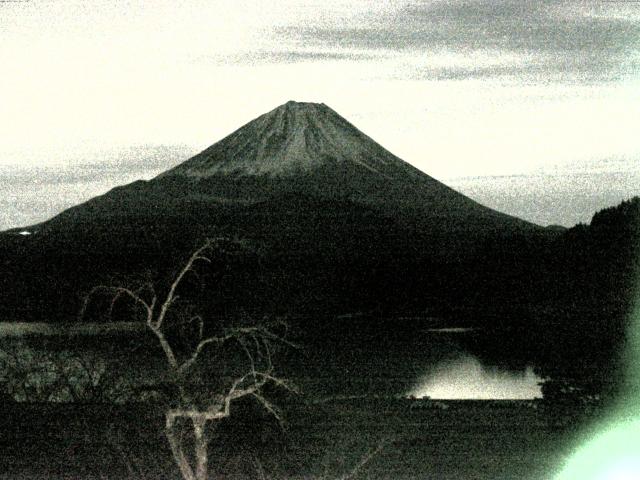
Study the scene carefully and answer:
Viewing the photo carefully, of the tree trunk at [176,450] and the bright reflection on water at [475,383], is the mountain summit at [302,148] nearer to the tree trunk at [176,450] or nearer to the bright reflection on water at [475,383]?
the bright reflection on water at [475,383]

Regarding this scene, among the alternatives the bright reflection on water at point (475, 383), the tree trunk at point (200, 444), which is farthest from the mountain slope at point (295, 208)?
the tree trunk at point (200, 444)

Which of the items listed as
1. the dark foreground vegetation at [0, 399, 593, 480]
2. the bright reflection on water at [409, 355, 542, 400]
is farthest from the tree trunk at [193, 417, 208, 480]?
the bright reflection on water at [409, 355, 542, 400]

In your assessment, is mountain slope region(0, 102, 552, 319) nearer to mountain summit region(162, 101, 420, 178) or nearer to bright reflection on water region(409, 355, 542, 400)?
mountain summit region(162, 101, 420, 178)

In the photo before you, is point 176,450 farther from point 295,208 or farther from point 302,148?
point 302,148

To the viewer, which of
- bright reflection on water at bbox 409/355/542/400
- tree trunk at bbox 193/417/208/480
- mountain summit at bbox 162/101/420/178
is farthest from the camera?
mountain summit at bbox 162/101/420/178

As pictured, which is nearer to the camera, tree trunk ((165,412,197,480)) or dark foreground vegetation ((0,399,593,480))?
tree trunk ((165,412,197,480))
